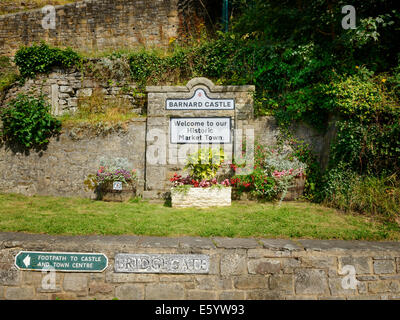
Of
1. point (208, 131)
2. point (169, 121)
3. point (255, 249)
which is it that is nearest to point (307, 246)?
point (255, 249)

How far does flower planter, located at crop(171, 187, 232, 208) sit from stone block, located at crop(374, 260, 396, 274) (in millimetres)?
2920

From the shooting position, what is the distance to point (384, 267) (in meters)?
3.18

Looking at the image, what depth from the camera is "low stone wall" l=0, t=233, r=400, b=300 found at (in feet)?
10.1

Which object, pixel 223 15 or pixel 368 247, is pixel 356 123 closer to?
pixel 368 247

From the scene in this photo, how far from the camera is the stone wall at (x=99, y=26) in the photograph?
9461mm

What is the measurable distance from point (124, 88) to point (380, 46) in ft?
21.2

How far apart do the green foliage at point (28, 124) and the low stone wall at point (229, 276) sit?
439 centimetres

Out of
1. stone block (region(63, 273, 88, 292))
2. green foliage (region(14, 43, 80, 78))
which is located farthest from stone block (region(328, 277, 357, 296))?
green foliage (region(14, 43, 80, 78))

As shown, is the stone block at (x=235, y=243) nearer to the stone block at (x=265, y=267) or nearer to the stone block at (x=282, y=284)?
the stone block at (x=265, y=267)

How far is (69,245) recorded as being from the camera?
3.13 metres

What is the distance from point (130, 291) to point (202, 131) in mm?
4211

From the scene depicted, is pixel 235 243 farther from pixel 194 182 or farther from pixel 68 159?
pixel 68 159

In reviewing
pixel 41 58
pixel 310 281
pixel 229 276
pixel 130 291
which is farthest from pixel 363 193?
pixel 41 58

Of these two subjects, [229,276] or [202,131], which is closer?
[229,276]
